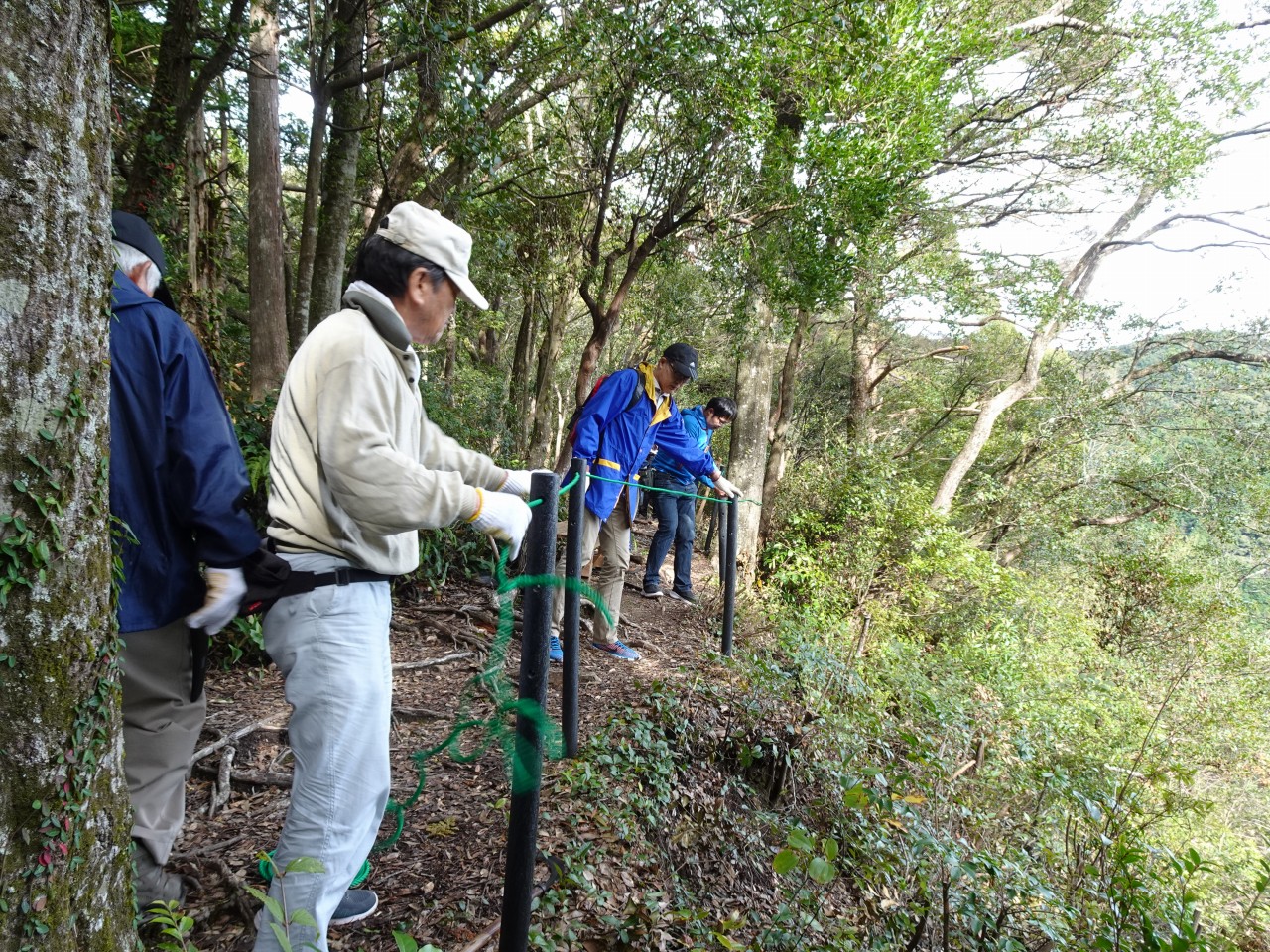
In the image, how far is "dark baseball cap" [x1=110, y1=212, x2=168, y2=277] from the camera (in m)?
1.87

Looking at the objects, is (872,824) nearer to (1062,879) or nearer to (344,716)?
(1062,879)

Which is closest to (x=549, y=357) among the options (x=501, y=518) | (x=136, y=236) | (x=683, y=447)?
(x=683, y=447)

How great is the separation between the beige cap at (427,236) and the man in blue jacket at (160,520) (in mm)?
628

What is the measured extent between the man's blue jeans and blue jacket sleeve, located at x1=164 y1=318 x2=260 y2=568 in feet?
16.6

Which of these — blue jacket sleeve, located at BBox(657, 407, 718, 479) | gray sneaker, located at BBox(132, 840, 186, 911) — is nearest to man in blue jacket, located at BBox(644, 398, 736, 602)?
blue jacket sleeve, located at BBox(657, 407, 718, 479)

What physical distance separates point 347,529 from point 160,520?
1.69ft

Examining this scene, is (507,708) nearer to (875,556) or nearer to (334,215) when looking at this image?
(334,215)

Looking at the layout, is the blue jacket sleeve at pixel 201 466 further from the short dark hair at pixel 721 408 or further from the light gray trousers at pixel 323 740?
the short dark hair at pixel 721 408

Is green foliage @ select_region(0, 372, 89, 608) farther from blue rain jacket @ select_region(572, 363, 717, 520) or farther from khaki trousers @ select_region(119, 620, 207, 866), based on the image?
blue rain jacket @ select_region(572, 363, 717, 520)

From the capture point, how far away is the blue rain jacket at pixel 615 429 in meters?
4.45

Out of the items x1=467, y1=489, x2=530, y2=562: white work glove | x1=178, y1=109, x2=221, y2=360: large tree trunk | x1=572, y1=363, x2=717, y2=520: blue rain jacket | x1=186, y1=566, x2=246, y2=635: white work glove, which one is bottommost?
x1=186, y1=566, x2=246, y2=635: white work glove

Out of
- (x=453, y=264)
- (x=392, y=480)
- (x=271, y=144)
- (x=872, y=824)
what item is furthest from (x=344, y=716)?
(x=271, y=144)

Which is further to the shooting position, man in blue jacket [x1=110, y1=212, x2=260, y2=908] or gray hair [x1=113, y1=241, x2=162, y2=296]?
gray hair [x1=113, y1=241, x2=162, y2=296]

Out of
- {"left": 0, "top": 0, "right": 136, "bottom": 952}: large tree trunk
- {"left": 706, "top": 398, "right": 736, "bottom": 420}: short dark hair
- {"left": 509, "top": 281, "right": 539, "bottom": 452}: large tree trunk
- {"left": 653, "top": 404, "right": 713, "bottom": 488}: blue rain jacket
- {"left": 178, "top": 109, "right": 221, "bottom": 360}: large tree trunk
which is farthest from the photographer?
{"left": 509, "top": 281, "right": 539, "bottom": 452}: large tree trunk
